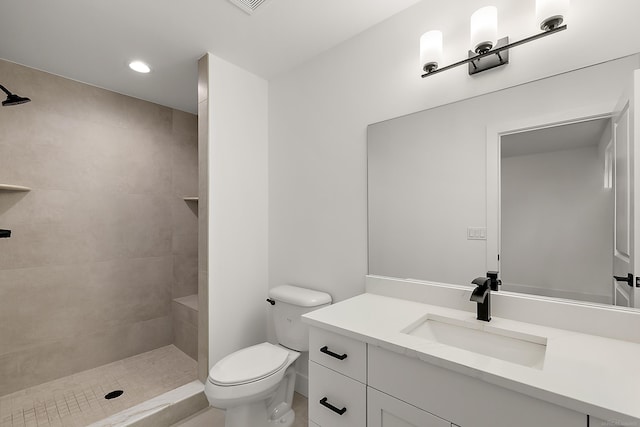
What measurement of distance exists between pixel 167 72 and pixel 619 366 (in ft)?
9.49

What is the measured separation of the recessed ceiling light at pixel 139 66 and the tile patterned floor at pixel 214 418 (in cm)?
244

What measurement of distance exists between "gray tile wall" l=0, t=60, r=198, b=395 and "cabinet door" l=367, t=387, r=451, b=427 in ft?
8.03

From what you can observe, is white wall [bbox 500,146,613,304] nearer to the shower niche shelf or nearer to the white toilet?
the white toilet

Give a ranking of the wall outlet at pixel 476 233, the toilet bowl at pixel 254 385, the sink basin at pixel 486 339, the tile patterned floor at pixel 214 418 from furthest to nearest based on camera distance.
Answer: the tile patterned floor at pixel 214 418 < the toilet bowl at pixel 254 385 < the wall outlet at pixel 476 233 < the sink basin at pixel 486 339

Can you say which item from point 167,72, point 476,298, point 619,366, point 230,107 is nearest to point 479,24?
point 476,298

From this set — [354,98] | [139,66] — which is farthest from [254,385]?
[139,66]

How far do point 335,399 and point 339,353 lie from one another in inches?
7.2

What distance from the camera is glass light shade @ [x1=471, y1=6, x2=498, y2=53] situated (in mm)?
1208

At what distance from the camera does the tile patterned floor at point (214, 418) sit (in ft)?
6.03

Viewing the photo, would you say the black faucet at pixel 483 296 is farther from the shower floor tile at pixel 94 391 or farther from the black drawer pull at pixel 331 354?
the shower floor tile at pixel 94 391

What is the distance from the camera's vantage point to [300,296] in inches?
75.5

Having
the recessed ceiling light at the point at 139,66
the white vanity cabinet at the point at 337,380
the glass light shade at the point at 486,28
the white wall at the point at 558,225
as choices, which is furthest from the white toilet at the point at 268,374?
the recessed ceiling light at the point at 139,66

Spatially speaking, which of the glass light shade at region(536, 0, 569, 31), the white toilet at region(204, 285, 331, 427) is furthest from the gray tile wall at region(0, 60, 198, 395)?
the glass light shade at region(536, 0, 569, 31)

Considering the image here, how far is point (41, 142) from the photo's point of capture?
2.21 meters
